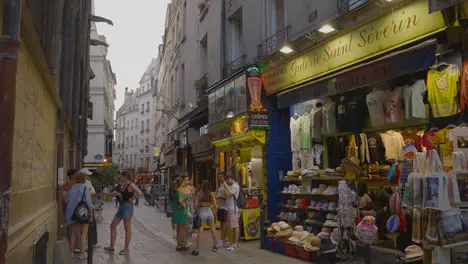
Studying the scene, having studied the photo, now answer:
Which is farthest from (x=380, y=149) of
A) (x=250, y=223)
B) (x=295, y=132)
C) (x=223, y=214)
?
(x=250, y=223)

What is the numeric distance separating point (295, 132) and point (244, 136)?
224 centimetres

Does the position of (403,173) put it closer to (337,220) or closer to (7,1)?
(337,220)

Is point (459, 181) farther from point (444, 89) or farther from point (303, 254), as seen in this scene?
point (303, 254)

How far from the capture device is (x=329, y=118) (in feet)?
33.3

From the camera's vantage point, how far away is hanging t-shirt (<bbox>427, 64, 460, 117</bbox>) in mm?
6598

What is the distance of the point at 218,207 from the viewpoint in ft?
35.7

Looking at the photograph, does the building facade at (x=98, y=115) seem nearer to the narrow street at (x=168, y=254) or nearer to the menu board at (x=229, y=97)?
the menu board at (x=229, y=97)

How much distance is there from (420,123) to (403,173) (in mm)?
2208

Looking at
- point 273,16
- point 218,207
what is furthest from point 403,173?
point 273,16

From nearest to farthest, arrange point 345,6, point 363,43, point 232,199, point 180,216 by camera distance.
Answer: point 363,43, point 345,6, point 180,216, point 232,199

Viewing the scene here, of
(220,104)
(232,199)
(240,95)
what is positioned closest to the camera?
(232,199)

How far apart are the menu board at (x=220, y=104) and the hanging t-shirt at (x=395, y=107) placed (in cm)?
698

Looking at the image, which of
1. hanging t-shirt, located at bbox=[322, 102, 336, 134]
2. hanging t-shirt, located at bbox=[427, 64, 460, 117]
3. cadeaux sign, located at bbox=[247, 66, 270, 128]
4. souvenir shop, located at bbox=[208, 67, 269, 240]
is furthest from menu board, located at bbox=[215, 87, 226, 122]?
hanging t-shirt, located at bbox=[427, 64, 460, 117]

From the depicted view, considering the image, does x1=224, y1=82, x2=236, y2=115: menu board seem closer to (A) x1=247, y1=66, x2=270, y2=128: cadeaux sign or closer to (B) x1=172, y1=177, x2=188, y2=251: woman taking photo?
(A) x1=247, y1=66, x2=270, y2=128: cadeaux sign
